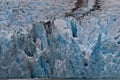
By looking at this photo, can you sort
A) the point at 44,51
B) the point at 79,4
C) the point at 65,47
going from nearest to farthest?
the point at 65,47, the point at 44,51, the point at 79,4

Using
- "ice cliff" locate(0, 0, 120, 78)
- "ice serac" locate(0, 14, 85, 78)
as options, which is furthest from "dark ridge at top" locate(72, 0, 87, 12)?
"ice serac" locate(0, 14, 85, 78)

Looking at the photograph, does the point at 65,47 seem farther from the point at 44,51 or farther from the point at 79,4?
the point at 79,4

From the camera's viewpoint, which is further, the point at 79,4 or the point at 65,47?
the point at 79,4

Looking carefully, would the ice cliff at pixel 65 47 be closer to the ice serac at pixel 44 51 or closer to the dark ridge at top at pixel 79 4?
the ice serac at pixel 44 51

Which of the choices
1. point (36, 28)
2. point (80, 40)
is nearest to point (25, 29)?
point (36, 28)

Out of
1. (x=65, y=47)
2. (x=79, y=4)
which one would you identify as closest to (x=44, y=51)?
(x=65, y=47)

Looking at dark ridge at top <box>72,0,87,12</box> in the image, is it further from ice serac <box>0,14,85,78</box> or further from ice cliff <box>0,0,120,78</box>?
ice serac <box>0,14,85,78</box>

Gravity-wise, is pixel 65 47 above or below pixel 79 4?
below

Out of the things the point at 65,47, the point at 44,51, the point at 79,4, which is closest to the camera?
the point at 65,47
